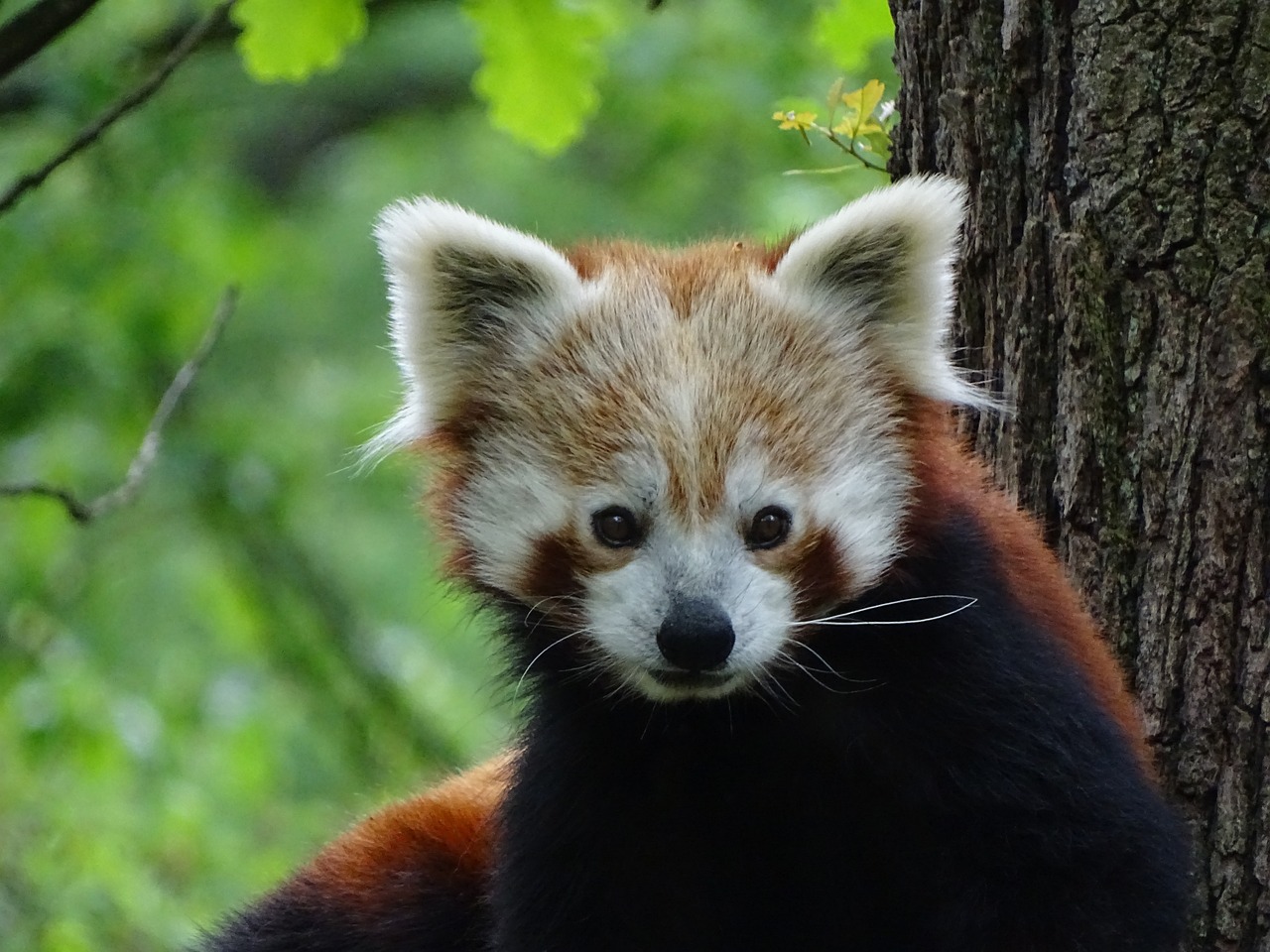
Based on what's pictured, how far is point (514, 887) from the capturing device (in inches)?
127

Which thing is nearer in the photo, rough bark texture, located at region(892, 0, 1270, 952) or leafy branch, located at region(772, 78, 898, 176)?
rough bark texture, located at region(892, 0, 1270, 952)

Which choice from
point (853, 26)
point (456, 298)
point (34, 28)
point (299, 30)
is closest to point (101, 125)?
point (34, 28)

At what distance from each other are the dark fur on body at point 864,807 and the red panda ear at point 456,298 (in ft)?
1.68

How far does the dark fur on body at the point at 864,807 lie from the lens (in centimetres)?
279

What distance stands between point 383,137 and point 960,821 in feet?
28.3

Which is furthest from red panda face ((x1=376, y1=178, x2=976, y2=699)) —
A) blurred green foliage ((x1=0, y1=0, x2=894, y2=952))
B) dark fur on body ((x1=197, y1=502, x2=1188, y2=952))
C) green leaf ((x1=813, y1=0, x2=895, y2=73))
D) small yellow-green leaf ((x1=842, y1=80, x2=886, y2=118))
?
green leaf ((x1=813, y1=0, x2=895, y2=73))

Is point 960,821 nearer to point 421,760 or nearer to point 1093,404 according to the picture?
point 1093,404

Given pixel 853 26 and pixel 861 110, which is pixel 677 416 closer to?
pixel 861 110

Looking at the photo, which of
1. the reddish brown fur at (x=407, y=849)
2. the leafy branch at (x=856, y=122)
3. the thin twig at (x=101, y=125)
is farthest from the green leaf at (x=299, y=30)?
the reddish brown fur at (x=407, y=849)

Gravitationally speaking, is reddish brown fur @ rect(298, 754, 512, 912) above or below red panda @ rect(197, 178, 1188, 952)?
below

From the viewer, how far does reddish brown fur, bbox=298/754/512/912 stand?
372 cm

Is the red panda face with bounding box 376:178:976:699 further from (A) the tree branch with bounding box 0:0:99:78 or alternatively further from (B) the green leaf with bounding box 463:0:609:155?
(A) the tree branch with bounding box 0:0:99:78

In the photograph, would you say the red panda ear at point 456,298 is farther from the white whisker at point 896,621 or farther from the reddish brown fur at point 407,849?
the reddish brown fur at point 407,849

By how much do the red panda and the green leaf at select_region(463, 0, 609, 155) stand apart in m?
0.31
